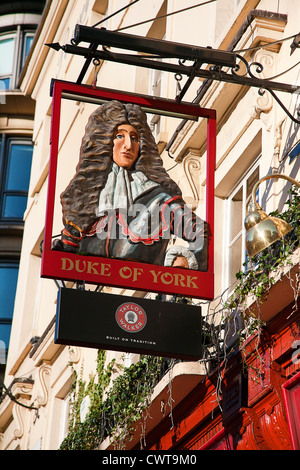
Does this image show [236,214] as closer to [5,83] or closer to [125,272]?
[125,272]

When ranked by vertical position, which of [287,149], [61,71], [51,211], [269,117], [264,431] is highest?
[61,71]

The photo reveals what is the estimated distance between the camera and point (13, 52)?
3341 cm

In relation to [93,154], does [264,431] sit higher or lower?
lower

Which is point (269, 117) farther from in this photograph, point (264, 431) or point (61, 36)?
point (61, 36)

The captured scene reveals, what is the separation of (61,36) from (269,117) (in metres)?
14.3

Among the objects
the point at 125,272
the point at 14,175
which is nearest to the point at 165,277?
the point at 125,272

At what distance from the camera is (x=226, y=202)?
1341cm

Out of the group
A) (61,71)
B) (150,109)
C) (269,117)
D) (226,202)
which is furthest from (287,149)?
(61,71)

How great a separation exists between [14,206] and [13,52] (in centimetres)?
555

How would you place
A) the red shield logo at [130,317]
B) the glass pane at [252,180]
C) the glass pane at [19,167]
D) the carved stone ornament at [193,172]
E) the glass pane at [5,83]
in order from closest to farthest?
the red shield logo at [130,317]
the glass pane at [252,180]
the carved stone ornament at [193,172]
the glass pane at [19,167]
the glass pane at [5,83]

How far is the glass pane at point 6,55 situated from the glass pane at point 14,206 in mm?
4513

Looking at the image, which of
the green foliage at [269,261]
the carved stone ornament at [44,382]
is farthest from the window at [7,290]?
the green foliage at [269,261]

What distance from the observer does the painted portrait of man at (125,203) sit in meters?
10.2

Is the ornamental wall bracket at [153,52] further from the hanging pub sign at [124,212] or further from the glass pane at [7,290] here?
the glass pane at [7,290]
